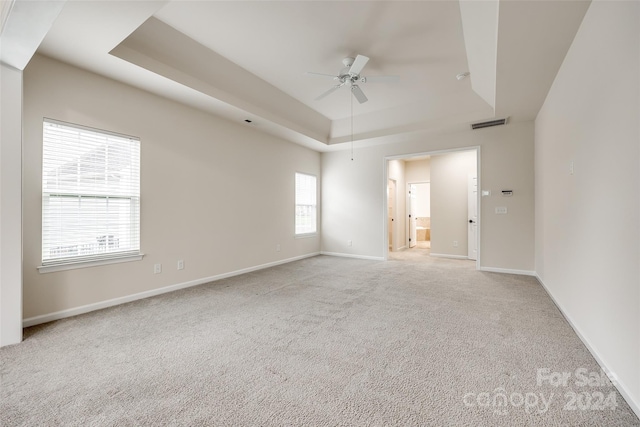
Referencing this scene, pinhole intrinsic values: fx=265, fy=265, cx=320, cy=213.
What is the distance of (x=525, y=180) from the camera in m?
4.64

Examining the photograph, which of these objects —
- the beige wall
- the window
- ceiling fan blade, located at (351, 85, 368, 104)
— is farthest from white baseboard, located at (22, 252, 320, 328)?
the beige wall

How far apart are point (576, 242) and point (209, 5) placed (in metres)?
→ 4.09

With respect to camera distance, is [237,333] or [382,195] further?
[382,195]

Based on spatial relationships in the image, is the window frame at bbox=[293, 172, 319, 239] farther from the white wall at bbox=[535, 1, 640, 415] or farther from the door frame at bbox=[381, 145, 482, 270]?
the white wall at bbox=[535, 1, 640, 415]

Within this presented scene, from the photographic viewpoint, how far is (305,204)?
21.4 feet

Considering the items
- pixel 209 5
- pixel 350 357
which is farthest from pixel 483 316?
pixel 209 5

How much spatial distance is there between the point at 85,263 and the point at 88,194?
30.3 inches

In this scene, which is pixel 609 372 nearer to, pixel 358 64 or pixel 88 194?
pixel 358 64

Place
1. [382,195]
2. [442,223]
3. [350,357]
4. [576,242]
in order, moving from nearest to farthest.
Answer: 1. [350,357]
2. [576,242]
3. [382,195]
4. [442,223]

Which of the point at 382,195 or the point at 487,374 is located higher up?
the point at 382,195

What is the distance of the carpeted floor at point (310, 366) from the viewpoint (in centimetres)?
144

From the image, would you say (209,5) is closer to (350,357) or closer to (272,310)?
(272,310)

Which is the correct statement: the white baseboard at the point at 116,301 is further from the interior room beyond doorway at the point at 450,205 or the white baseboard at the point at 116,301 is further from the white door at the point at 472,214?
the white door at the point at 472,214

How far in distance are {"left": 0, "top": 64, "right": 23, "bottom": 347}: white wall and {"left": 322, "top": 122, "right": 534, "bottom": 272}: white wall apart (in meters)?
5.37
